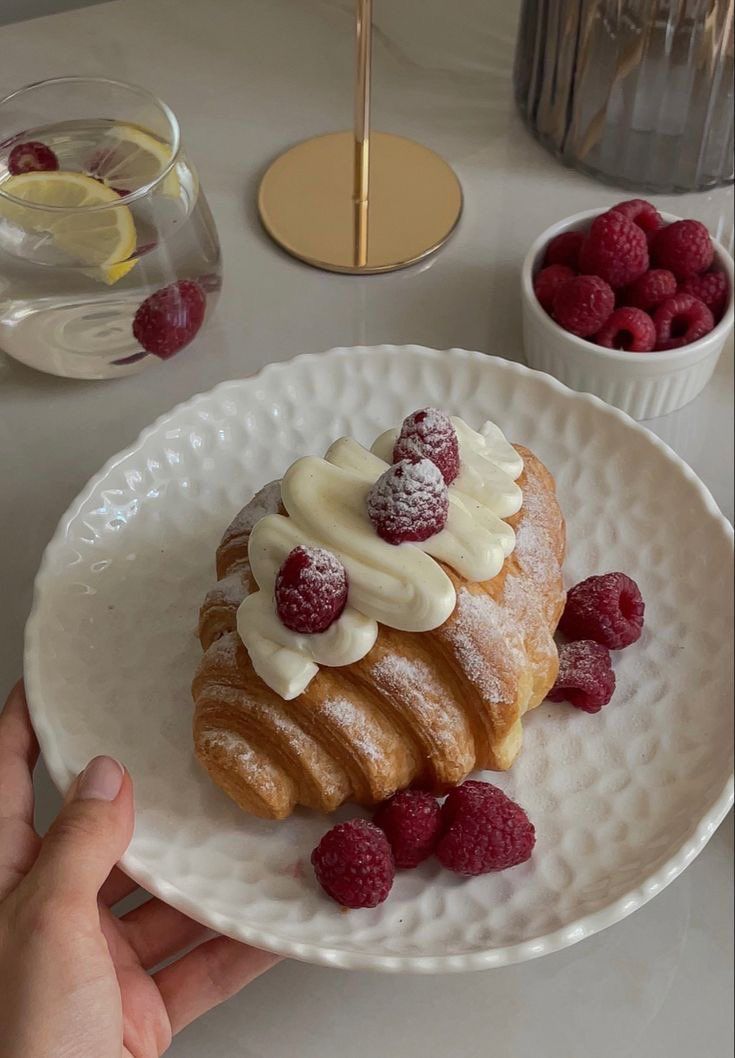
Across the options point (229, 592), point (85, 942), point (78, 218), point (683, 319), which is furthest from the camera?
point (683, 319)

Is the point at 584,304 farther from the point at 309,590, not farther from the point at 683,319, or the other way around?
the point at 309,590

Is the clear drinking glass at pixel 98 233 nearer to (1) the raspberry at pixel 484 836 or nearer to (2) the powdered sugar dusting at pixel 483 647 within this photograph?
(2) the powdered sugar dusting at pixel 483 647

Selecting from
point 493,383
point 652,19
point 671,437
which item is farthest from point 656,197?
point 493,383

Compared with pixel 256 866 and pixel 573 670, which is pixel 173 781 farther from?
pixel 573 670

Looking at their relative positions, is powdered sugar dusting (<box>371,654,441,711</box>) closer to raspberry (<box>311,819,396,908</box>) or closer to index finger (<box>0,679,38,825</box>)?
raspberry (<box>311,819,396,908</box>)

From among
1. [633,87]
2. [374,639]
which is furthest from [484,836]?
[633,87]
